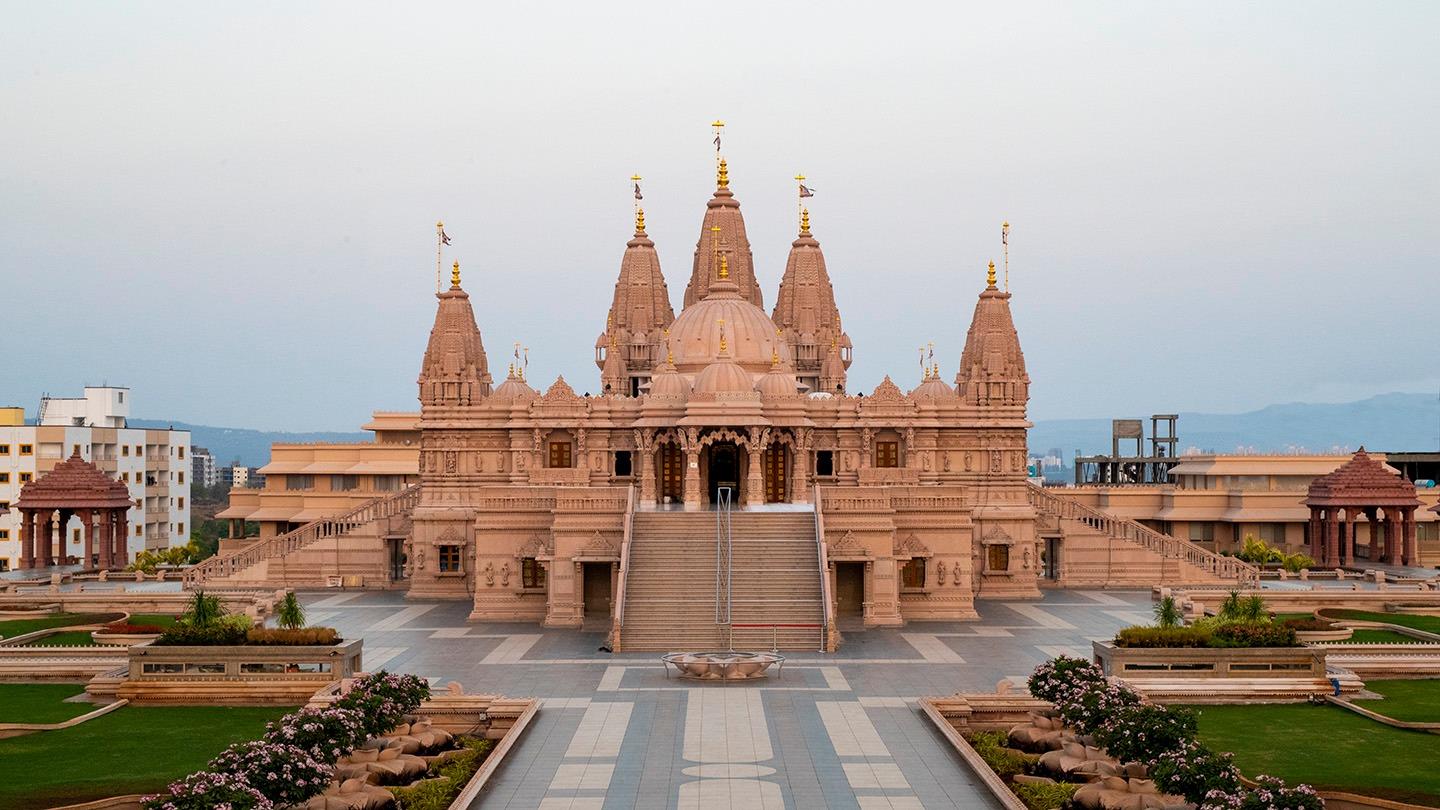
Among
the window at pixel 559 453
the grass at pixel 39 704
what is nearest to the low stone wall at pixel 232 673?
the grass at pixel 39 704

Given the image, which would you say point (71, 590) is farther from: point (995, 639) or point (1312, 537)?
point (1312, 537)

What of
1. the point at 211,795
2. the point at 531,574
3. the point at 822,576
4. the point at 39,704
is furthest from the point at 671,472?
the point at 211,795

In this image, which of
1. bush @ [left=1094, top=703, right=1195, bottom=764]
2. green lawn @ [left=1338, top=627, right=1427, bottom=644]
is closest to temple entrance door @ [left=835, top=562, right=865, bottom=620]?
green lawn @ [left=1338, top=627, right=1427, bottom=644]

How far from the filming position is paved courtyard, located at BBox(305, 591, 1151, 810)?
85.5 feet

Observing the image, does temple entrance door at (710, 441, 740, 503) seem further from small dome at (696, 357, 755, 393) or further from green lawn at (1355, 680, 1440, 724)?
green lawn at (1355, 680, 1440, 724)

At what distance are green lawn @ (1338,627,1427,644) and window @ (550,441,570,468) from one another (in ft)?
96.8

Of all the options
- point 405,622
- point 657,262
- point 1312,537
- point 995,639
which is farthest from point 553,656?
point 1312,537

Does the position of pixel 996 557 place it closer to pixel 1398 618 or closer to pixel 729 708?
pixel 1398 618

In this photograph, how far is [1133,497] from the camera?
3034 inches

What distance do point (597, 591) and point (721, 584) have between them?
5.50 m

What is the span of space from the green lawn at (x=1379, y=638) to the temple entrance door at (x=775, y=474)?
20.4 metres

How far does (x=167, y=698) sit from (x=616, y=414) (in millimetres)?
28289

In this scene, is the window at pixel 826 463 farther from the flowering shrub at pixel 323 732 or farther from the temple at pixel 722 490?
the flowering shrub at pixel 323 732

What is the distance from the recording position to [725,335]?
208 feet
